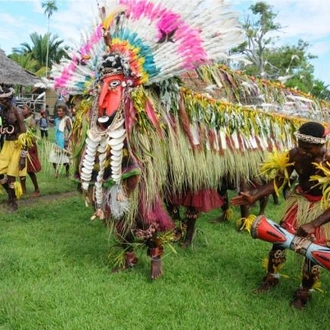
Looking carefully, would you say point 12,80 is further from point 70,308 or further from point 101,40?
point 70,308

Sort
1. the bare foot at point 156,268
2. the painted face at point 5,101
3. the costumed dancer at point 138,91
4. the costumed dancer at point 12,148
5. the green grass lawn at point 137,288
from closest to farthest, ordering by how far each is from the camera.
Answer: the green grass lawn at point 137,288 < the costumed dancer at point 138,91 < the bare foot at point 156,268 < the painted face at point 5,101 < the costumed dancer at point 12,148

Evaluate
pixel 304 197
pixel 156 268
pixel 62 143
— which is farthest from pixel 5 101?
pixel 304 197

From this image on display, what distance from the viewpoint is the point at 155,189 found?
3.64 meters

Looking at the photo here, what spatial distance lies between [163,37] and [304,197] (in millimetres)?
1670

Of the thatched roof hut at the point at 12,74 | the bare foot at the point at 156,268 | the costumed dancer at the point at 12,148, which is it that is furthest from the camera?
the thatched roof hut at the point at 12,74

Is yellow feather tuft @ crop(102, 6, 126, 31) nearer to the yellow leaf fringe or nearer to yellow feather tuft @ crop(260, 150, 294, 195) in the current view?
yellow feather tuft @ crop(260, 150, 294, 195)

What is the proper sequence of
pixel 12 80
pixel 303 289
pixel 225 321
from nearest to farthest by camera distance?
pixel 225 321, pixel 303 289, pixel 12 80

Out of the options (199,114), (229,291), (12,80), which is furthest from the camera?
(12,80)

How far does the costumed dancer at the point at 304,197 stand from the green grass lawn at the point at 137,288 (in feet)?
0.61

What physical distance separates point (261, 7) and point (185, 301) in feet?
80.2

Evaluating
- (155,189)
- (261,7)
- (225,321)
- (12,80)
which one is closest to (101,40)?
(155,189)

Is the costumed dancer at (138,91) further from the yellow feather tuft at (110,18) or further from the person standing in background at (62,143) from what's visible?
the person standing in background at (62,143)

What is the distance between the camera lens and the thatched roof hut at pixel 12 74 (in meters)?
15.0

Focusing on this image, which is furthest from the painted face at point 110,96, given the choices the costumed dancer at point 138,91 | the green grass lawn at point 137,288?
the green grass lawn at point 137,288
